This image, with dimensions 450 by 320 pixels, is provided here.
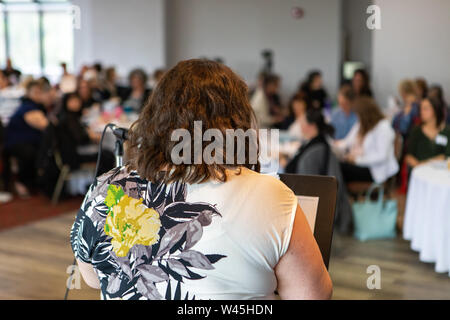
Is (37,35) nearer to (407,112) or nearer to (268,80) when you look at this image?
(268,80)

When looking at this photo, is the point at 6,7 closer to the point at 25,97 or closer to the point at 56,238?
the point at 25,97

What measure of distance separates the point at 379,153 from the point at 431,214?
1.45 meters

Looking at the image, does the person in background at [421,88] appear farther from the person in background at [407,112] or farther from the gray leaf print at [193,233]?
the gray leaf print at [193,233]

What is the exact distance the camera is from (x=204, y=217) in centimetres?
133

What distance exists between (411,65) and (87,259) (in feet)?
24.0

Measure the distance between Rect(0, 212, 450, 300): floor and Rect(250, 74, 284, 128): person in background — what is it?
450 cm

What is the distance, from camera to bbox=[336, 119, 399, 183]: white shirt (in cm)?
552

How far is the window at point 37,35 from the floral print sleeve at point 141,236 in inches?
582

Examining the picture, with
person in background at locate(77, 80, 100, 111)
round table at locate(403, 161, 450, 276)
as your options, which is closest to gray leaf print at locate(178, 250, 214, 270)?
round table at locate(403, 161, 450, 276)

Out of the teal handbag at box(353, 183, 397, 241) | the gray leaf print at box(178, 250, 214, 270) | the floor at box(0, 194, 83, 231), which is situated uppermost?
the gray leaf print at box(178, 250, 214, 270)

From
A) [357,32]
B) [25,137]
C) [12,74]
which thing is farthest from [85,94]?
[357,32]

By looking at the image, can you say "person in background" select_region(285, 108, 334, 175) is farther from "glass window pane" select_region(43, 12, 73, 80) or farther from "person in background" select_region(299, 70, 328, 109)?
"glass window pane" select_region(43, 12, 73, 80)

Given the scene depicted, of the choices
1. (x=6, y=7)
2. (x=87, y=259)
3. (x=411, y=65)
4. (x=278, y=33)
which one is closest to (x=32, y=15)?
(x=6, y=7)

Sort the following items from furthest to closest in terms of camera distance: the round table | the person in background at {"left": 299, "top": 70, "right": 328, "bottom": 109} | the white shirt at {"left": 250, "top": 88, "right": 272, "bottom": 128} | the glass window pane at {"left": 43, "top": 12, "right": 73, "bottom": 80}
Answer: the glass window pane at {"left": 43, "top": 12, "right": 73, "bottom": 80}, the person in background at {"left": 299, "top": 70, "right": 328, "bottom": 109}, the white shirt at {"left": 250, "top": 88, "right": 272, "bottom": 128}, the round table
